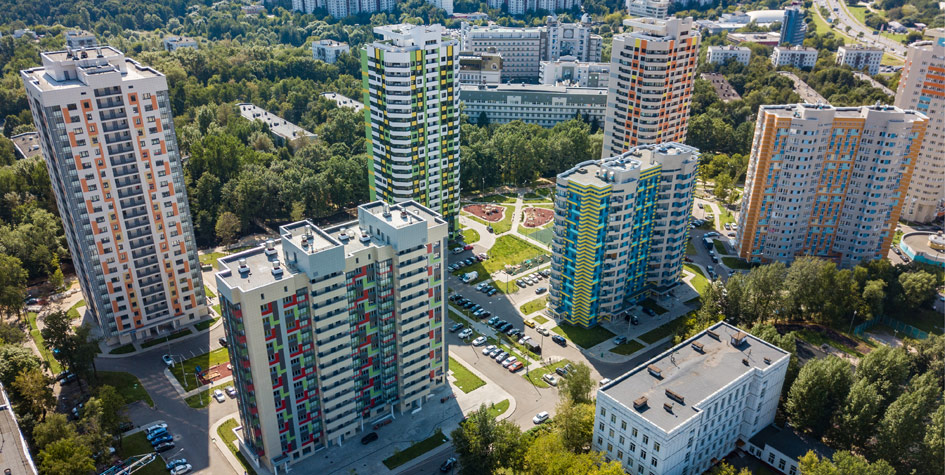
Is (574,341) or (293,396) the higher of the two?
(293,396)

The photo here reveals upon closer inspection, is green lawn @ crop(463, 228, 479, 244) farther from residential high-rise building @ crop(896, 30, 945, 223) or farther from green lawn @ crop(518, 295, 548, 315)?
residential high-rise building @ crop(896, 30, 945, 223)

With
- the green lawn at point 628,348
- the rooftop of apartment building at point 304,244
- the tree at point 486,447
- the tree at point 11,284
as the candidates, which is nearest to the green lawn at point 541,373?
the green lawn at point 628,348

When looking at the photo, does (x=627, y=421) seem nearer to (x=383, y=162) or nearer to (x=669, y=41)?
(x=383, y=162)

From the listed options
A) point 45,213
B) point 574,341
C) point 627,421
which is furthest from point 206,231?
point 627,421

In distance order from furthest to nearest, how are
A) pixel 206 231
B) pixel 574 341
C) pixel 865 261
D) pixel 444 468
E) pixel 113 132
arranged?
pixel 206 231 → pixel 865 261 → pixel 574 341 → pixel 113 132 → pixel 444 468

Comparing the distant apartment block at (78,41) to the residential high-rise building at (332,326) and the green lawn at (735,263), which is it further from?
the green lawn at (735,263)
